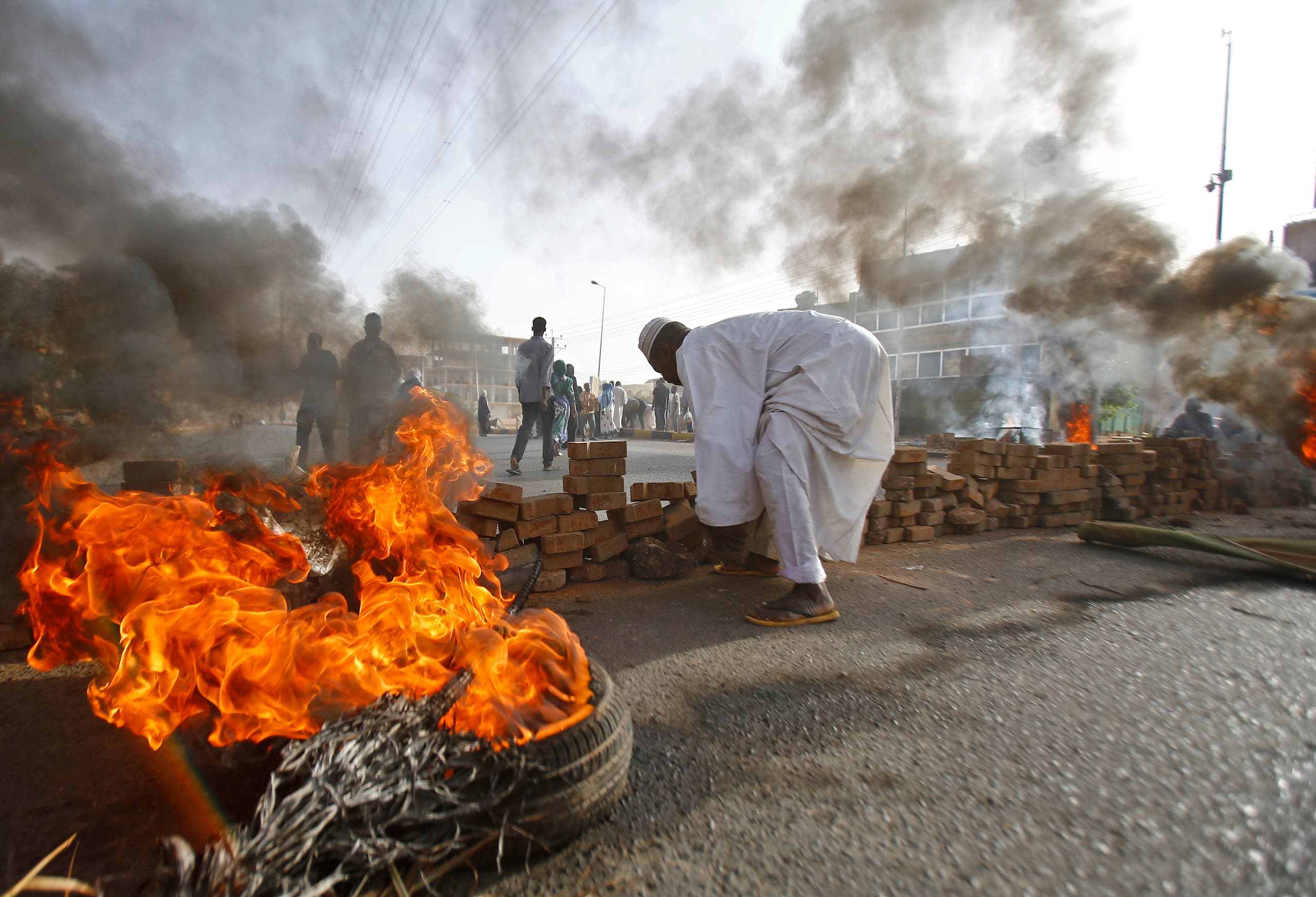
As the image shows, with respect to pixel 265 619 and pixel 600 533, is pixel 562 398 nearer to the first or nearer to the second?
pixel 600 533

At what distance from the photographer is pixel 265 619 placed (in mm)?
1914

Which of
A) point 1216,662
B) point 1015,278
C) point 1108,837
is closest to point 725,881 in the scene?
point 1108,837

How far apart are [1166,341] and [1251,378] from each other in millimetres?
2422

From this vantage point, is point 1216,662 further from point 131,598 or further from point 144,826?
point 131,598

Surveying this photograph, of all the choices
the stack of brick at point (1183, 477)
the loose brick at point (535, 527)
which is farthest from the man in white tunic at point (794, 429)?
the stack of brick at point (1183, 477)

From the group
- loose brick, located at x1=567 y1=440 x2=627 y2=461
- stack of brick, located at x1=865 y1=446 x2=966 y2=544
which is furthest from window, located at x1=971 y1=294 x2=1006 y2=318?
loose brick, located at x1=567 y1=440 x2=627 y2=461

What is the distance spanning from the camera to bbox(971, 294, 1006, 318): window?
73.1 feet

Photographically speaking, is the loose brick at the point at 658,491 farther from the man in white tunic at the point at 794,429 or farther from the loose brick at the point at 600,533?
the man in white tunic at the point at 794,429

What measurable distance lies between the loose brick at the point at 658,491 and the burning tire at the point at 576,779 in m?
2.46

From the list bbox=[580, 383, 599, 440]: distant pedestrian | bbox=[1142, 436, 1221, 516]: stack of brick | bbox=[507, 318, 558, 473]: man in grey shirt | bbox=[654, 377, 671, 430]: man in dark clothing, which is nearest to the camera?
bbox=[1142, 436, 1221, 516]: stack of brick

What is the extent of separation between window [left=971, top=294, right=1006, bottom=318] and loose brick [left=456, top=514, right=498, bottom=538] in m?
22.9

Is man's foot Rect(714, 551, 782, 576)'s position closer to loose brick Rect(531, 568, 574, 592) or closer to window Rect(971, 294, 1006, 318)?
loose brick Rect(531, 568, 574, 592)

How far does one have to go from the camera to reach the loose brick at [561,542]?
371 centimetres

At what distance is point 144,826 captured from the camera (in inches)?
63.0
